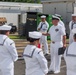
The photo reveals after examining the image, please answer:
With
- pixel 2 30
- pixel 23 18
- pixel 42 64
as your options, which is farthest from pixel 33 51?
pixel 23 18

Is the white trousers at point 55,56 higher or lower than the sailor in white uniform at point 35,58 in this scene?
lower

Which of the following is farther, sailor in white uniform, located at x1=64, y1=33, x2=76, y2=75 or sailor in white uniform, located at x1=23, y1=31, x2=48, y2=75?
sailor in white uniform, located at x1=23, y1=31, x2=48, y2=75

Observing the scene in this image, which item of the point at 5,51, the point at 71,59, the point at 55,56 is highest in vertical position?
the point at 71,59

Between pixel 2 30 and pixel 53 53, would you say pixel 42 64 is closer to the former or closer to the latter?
pixel 2 30

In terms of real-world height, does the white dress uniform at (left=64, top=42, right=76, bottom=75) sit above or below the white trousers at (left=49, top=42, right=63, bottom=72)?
above

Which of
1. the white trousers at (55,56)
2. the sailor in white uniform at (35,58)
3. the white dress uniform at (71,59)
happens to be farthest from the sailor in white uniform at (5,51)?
the white trousers at (55,56)

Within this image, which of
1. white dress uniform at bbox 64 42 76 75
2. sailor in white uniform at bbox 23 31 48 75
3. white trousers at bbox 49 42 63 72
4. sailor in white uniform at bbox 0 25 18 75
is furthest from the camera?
white trousers at bbox 49 42 63 72

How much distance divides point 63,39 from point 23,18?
75.5ft

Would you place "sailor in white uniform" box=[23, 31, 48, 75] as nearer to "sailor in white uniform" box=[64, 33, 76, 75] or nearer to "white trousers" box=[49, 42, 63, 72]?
"sailor in white uniform" box=[64, 33, 76, 75]

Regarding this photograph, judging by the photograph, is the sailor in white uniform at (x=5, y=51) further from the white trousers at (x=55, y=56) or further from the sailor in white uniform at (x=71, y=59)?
the white trousers at (x=55, y=56)

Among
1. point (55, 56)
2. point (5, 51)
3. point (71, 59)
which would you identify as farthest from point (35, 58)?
point (55, 56)

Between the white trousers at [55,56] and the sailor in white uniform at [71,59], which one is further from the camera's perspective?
the white trousers at [55,56]

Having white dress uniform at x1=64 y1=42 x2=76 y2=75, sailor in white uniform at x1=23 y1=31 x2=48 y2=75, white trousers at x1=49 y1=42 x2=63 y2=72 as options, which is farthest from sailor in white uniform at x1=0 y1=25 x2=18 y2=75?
white trousers at x1=49 y1=42 x2=63 y2=72

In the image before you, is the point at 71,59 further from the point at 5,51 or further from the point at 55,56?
the point at 55,56
